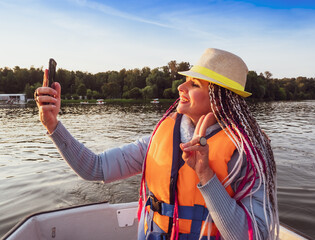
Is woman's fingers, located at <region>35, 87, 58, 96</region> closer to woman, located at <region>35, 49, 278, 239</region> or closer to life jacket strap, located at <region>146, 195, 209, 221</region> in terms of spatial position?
woman, located at <region>35, 49, 278, 239</region>

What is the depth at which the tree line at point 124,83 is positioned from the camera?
266 feet

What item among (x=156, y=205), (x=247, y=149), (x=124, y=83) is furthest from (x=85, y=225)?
(x=124, y=83)

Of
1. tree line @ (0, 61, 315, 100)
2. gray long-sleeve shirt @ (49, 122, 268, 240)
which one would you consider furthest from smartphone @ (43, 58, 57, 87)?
tree line @ (0, 61, 315, 100)

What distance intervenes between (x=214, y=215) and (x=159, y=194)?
0.53m

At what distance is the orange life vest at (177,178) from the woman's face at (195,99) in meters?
0.20

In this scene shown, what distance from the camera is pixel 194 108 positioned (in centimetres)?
185

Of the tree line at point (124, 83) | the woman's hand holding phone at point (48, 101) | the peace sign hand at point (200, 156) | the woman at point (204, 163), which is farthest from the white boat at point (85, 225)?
the tree line at point (124, 83)

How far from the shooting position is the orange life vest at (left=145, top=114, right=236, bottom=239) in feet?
5.78

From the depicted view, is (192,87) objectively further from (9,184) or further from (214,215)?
(9,184)

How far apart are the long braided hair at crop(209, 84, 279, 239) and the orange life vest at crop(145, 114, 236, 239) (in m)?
0.07

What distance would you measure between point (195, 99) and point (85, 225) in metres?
2.11

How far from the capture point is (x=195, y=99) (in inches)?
72.4

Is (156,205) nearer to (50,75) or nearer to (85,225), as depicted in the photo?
(50,75)

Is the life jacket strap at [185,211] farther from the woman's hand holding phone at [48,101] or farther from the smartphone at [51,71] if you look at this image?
the smartphone at [51,71]
